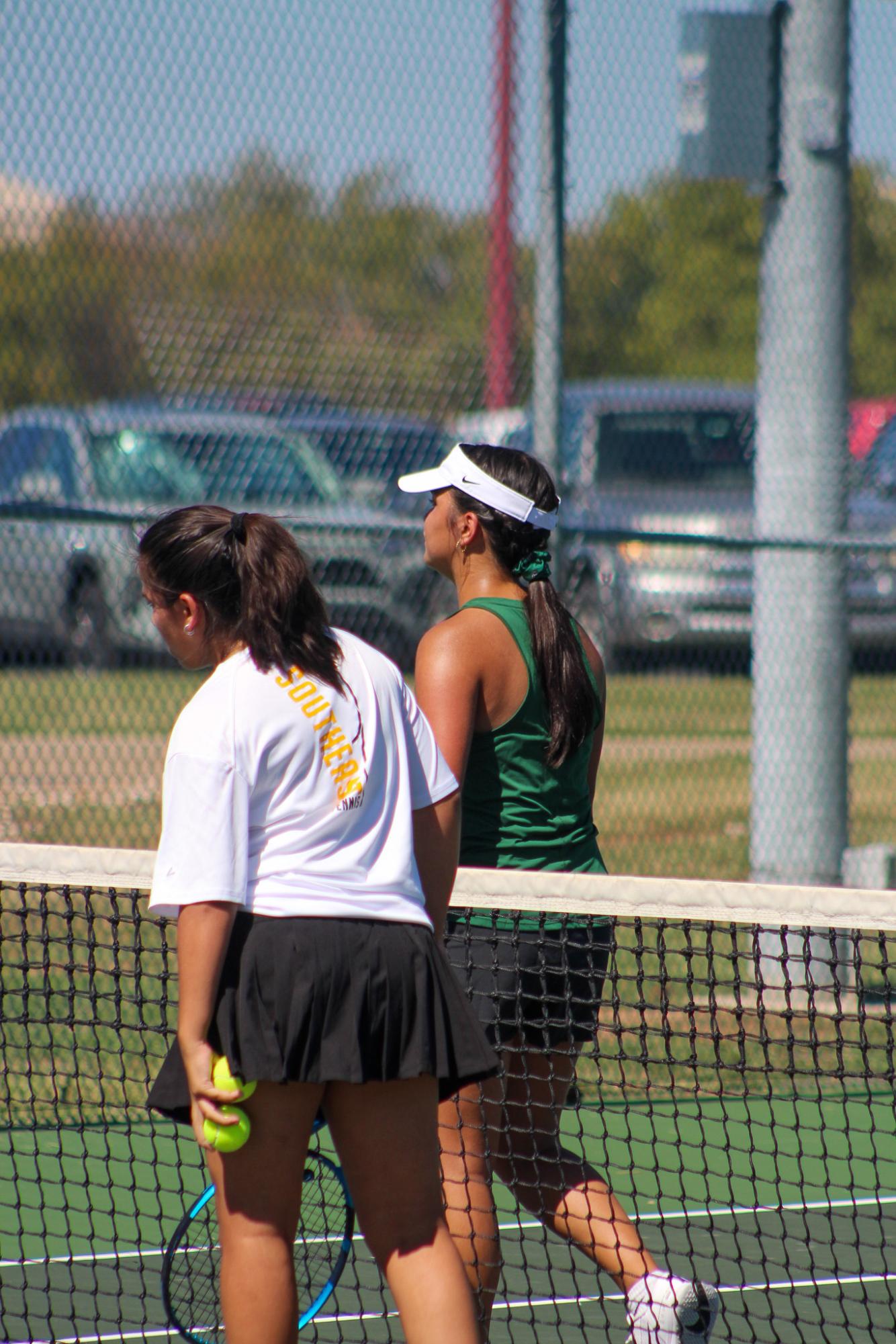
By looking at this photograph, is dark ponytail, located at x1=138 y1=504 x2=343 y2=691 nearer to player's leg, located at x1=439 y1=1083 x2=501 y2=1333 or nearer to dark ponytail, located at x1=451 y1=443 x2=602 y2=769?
dark ponytail, located at x1=451 y1=443 x2=602 y2=769

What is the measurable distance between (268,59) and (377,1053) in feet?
15.9

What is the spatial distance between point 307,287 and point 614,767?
11.3 ft

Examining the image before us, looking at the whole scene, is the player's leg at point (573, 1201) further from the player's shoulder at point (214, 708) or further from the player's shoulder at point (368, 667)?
the player's shoulder at point (214, 708)

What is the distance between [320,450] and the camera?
281 inches

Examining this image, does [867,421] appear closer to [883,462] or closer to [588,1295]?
[883,462]

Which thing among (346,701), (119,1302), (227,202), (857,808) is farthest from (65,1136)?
(857,808)

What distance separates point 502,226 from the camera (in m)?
7.01

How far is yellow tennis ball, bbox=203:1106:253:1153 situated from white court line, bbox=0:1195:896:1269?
1256mm

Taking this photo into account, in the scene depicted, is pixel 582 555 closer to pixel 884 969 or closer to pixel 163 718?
pixel 163 718

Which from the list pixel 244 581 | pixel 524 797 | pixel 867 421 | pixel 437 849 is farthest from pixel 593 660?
pixel 867 421

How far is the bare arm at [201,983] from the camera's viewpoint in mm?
2695

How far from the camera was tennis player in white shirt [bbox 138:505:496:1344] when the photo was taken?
8.93ft

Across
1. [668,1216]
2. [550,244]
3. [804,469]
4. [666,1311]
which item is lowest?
[668,1216]

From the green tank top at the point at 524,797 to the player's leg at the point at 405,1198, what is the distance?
715 mm
